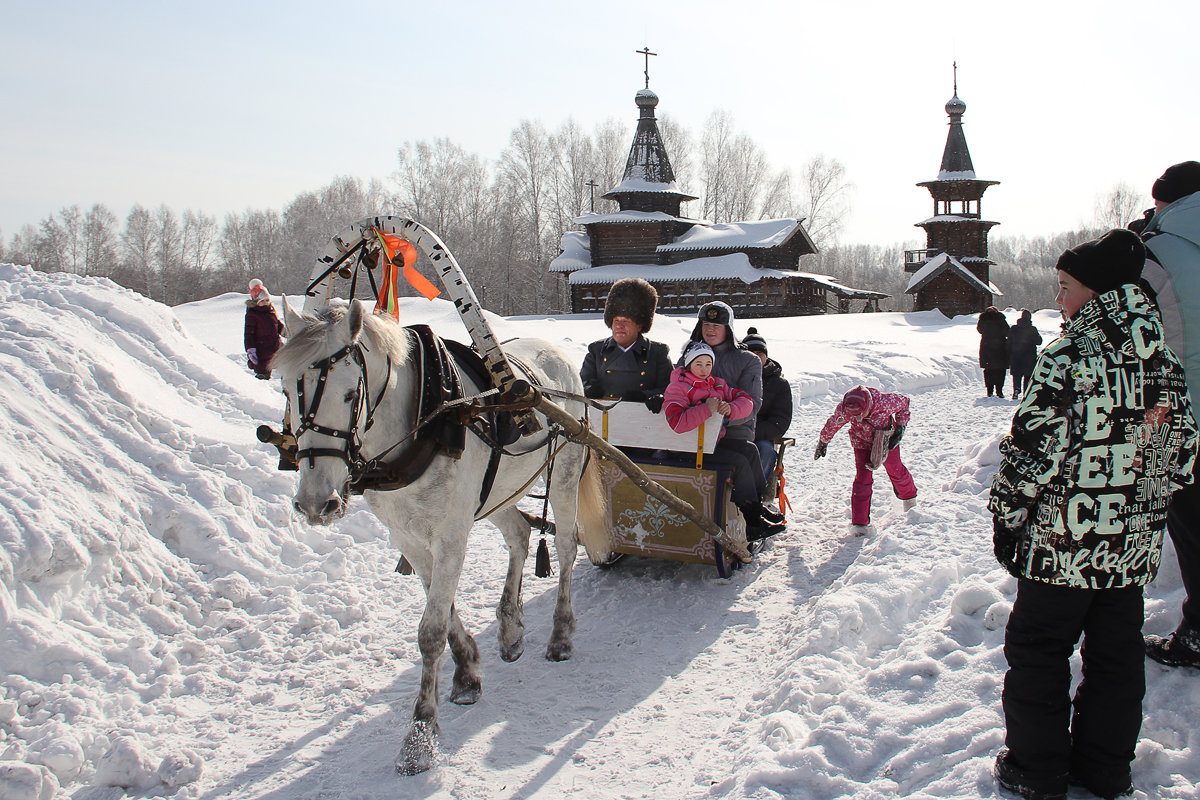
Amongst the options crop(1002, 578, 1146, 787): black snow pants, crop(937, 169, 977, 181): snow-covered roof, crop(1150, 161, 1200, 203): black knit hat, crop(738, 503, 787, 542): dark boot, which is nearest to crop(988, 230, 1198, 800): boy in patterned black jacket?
crop(1002, 578, 1146, 787): black snow pants

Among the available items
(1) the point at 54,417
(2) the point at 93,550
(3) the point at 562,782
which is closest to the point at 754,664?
(3) the point at 562,782

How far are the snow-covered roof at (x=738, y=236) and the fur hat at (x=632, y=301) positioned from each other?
3077 cm

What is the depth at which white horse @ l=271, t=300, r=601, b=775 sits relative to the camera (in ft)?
9.06

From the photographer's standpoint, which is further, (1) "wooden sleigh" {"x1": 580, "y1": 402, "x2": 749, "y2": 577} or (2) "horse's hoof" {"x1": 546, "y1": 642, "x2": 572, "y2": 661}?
(1) "wooden sleigh" {"x1": 580, "y1": 402, "x2": 749, "y2": 577}

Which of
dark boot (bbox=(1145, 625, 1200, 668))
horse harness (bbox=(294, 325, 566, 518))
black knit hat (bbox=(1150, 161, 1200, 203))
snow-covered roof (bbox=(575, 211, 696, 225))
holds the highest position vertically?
snow-covered roof (bbox=(575, 211, 696, 225))

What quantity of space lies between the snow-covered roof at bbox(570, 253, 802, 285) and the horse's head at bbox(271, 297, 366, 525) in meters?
31.3

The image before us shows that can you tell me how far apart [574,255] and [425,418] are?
116 feet

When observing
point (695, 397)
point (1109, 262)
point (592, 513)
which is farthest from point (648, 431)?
point (1109, 262)

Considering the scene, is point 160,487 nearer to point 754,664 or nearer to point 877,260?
point 754,664

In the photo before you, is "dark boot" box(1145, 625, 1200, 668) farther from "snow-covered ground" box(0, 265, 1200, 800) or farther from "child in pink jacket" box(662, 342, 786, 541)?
"child in pink jacket" box(662, 342, 786, 541)

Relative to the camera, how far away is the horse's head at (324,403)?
8.93 ft

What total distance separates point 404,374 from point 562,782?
1818mm

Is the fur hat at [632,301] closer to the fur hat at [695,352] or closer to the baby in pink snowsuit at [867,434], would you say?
the fur hat at [695,352]

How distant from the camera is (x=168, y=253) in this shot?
6106 centimetres
